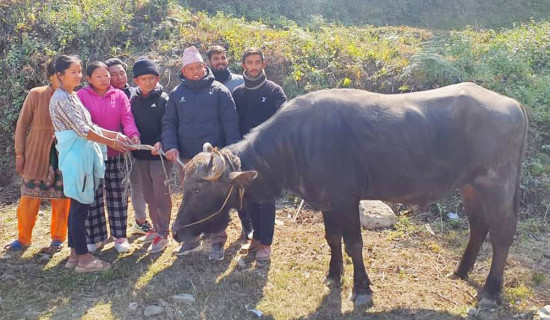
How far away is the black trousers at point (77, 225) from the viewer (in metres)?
4.74

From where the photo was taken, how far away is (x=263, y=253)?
17.1 ft

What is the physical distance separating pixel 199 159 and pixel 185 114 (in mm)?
900

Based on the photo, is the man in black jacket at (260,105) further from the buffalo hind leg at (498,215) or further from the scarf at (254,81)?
the buffalo hind leg at (498,215)

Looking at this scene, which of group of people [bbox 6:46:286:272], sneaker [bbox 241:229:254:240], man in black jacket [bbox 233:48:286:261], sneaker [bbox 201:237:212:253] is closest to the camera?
group of people [bbox 6:46:286:272]

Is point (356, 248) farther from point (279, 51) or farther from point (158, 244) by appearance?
point (279, 51)

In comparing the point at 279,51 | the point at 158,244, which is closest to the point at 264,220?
the point at 158,244

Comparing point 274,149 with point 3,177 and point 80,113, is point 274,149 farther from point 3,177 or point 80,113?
point 3,177

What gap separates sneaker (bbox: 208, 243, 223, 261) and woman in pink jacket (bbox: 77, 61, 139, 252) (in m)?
1.01

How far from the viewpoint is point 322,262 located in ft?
17.3

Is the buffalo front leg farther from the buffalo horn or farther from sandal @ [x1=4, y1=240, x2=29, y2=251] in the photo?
sandal @ [x1=4, y1=240, x2=29, y2=251]

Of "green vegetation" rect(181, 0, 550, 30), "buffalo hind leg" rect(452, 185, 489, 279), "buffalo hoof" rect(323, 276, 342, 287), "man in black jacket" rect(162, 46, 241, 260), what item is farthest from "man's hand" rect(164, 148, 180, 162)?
"green vegetation" rect(181, 0, 550, 30)

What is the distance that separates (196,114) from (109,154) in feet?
3.71

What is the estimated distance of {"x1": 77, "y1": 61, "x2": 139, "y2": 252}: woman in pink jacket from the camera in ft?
16.1

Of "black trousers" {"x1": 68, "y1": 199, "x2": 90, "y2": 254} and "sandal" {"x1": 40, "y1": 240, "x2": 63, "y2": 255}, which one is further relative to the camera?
"sandal" {"x1": 40, "y1": 240, "x2": 63, "y2": 255}
